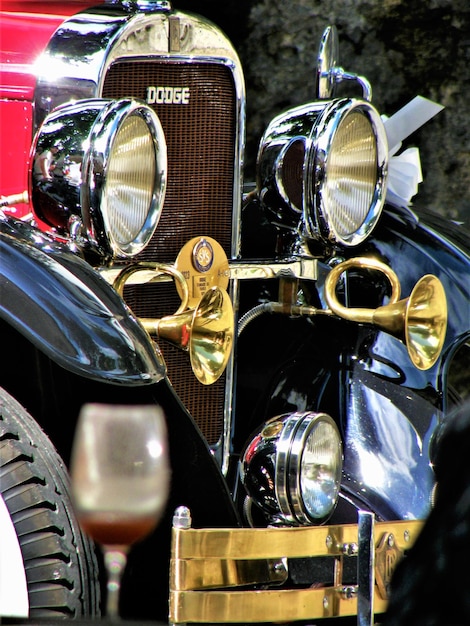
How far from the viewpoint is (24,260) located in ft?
4.82

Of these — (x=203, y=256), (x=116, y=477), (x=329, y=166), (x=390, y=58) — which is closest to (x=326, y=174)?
(x=329, y=166)

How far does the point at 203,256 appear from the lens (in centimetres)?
206

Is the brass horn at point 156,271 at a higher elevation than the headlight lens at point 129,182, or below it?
below

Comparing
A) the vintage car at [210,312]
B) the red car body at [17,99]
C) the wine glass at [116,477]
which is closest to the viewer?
the wine glass at [116,477]

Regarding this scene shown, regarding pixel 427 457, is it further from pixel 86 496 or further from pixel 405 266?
pixel 86 496

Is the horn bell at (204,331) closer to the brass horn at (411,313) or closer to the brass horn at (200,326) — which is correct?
the brass horn at (200,326)

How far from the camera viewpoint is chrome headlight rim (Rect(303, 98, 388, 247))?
Result: 2.00 m

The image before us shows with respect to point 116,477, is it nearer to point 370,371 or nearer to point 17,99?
point 17,99

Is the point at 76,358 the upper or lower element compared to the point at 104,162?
lower

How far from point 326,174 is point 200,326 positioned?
409 mm

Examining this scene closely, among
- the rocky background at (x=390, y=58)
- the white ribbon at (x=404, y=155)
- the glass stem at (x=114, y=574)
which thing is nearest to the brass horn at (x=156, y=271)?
the glass stem at (x=114, y=574)

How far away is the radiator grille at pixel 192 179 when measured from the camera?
2064mm

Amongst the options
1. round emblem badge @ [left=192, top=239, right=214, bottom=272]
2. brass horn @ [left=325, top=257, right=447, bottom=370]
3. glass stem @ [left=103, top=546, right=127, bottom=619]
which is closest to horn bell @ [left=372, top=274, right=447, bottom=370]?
brass horn @ [left=325, top=257, right=447, bottom=370]

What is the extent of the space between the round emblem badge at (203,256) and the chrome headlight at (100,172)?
0.91 feet
